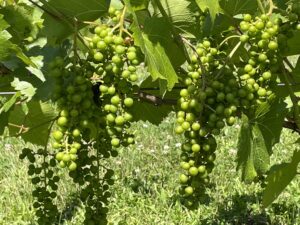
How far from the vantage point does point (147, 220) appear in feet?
12.0

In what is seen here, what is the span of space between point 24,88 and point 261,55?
2.07 feet

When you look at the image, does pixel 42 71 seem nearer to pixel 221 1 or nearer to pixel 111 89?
pixel 111 89

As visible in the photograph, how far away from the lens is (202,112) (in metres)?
1.17

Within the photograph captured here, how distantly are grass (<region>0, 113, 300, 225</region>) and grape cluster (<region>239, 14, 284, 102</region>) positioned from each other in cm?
243

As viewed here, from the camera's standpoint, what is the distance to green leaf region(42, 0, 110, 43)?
4.30ft

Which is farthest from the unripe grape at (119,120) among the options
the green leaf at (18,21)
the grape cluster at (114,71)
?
the green leaf at (18,21)

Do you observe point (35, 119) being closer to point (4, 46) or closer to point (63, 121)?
point (4, 46)

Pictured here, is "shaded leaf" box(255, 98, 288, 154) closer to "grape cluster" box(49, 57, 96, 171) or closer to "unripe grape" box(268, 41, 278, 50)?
"unripe grape" box(268, 41, 278, 50)

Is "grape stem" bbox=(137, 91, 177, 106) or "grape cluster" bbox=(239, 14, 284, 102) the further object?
"grape stem" bbox=(137, 91, 177, 106)

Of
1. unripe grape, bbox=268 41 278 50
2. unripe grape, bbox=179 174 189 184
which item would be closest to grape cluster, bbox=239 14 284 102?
unripe grape, bbox=268 41 278 50

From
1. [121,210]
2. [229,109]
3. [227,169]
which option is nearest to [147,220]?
[121,210]

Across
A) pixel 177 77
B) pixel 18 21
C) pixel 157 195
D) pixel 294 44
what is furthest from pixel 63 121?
pixel 157 195

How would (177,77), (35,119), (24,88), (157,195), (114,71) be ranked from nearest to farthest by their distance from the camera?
(114,71), (177,77), (24,88), (35,119), (157,195)

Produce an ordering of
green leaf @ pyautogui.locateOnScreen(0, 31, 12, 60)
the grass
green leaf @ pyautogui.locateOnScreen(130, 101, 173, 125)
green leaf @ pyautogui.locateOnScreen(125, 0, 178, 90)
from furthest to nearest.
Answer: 1. the grass
2. green leaf @ pyautogui.locateOnScreen(130, 101, 173, 125)
3. green leaf @ pyautogui.locateOnScreen(0, 31, 12, 60)
4. green leaf @ pyautogui.locateOnScreen(125, 0, 178, 90)
